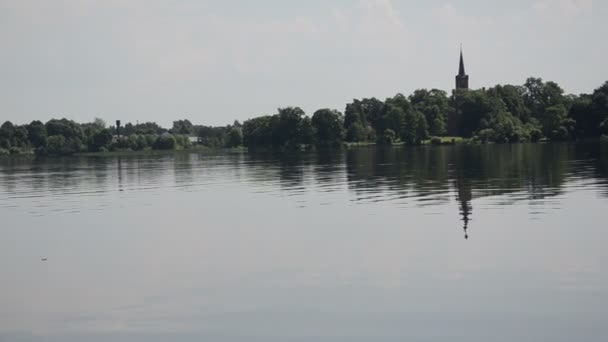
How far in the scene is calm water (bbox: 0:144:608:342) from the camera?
60.7 ft

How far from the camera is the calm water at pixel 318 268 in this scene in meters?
18.5

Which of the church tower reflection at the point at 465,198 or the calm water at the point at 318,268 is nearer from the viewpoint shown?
the calm water at the point at 318,268

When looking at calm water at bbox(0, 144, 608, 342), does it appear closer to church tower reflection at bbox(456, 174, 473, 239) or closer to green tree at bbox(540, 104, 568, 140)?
church tower reflection at bbox(456, 174, 473, 239)

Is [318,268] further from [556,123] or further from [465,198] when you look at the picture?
[556,123]

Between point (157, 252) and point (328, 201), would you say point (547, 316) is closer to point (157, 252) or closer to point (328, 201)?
point (157, 252)

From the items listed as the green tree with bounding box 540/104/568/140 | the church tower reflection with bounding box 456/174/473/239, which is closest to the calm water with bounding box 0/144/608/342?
the church tower reflection with bounding box 456/174/473/239

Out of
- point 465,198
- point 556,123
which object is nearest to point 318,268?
point 465,198

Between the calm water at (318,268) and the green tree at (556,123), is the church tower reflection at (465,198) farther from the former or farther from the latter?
the green tree at (556,123)

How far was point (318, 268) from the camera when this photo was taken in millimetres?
24922

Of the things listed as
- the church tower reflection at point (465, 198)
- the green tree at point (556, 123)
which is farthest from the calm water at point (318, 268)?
the green tree at point (556, 123)

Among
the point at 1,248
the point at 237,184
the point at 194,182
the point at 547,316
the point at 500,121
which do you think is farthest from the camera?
the point at 500,121

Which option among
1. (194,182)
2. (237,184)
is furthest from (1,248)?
(194,182)

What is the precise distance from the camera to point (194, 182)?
6950cm

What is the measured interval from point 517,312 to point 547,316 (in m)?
0.73
